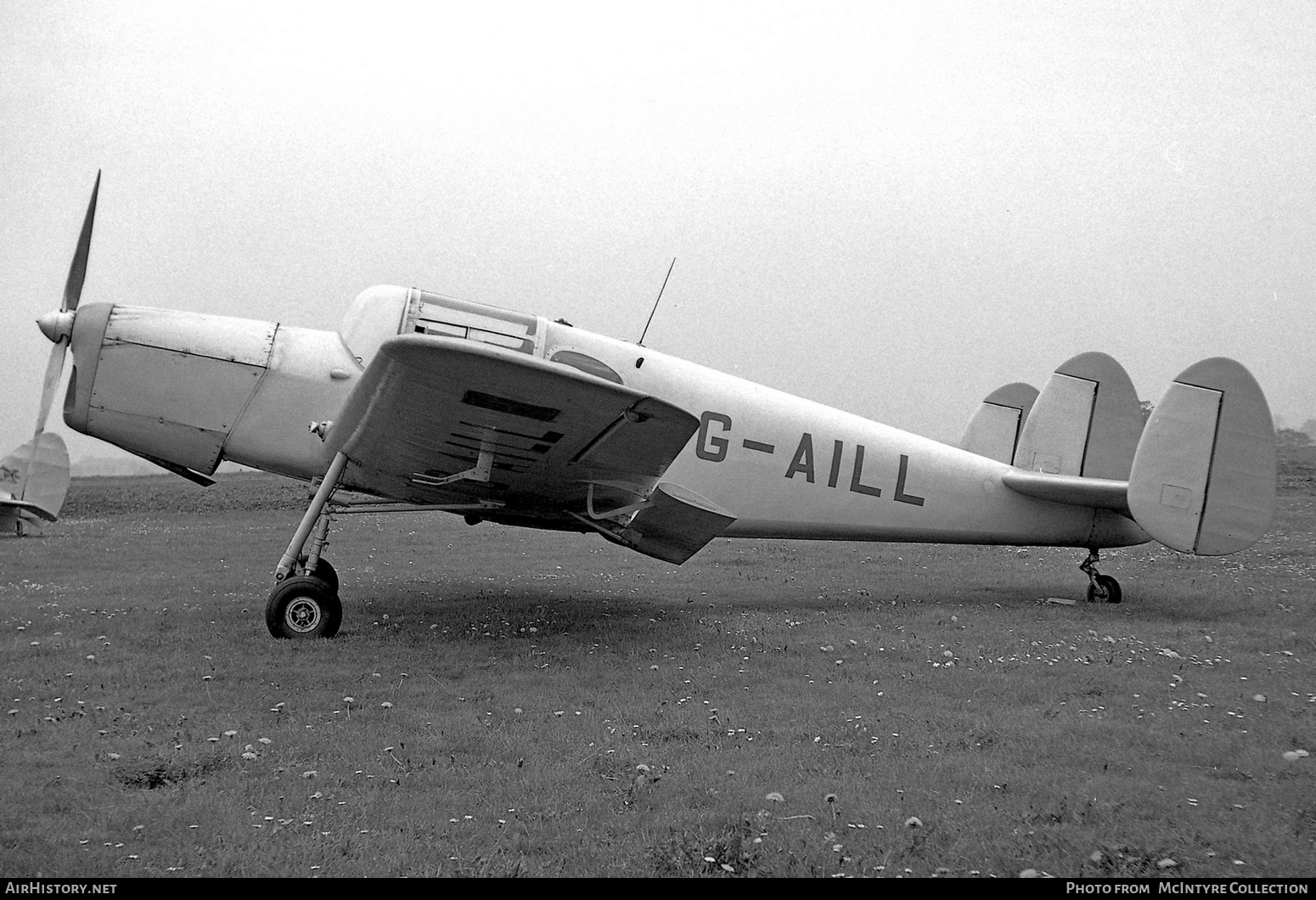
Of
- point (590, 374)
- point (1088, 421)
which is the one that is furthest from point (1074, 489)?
point (590, 374)

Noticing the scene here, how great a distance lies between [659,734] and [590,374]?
12.9ft

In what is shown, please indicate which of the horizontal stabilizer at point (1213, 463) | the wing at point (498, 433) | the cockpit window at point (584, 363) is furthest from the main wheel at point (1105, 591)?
the cockpit window at point (584, 363)

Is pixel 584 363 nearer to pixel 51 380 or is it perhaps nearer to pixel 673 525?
pixel 673 525

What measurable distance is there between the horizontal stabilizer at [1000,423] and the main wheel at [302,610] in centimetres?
694

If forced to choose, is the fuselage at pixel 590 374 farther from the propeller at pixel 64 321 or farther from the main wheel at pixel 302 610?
the main wheel at pixel 302 610

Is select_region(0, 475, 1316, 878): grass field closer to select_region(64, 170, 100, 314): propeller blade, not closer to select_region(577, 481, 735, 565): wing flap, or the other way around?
select_region(577, 481, 735, 565): wing flap

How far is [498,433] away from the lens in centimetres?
625

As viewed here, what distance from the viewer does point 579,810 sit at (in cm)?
342

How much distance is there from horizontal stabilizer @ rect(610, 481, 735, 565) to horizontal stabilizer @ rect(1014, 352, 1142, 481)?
12.3 ft

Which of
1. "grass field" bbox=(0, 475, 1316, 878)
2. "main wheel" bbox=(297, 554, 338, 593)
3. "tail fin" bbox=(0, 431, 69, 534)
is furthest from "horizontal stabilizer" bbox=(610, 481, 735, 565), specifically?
"tail fin" bbox=(0, 431, 69, 534)

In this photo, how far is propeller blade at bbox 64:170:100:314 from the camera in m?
7.60

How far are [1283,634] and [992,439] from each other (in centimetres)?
378
